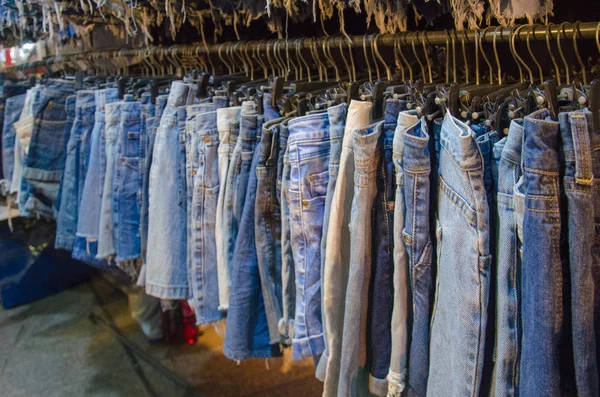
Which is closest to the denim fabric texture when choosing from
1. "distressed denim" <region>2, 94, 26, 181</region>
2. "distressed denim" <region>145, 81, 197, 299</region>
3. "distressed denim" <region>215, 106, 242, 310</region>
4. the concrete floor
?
"distressed denim" <region>215, 106, 242, 310</region>

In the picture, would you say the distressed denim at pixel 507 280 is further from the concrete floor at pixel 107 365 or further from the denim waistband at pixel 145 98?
the concrete floor at pixel 107 365

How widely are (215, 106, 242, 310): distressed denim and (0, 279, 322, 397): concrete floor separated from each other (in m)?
0.96

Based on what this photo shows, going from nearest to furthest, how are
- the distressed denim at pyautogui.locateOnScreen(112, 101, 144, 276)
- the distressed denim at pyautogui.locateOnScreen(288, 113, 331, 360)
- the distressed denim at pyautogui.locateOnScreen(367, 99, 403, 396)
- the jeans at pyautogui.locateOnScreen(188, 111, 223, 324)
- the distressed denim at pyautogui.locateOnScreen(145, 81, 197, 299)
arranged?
the distressed denim at pyautogui.locateOnScreen(367, 99, 403, 396) < the distressed denim at pyautogui.locateOnScreen(288, 113, 331, 360) < the jeans at pyautogui.locateOnScreen(188, 111, 223, 324) < the distressed denim at pyautogui.locateOnScreen(145, 81, 197, 299) < the distressed denim at pyautogui.locateOnScreen(112, 101, 144, 276)

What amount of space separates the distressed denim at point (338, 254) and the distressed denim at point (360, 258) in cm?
4

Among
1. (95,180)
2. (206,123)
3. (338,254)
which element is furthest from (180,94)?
(338,254)

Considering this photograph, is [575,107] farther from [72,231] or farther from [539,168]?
[72,231]

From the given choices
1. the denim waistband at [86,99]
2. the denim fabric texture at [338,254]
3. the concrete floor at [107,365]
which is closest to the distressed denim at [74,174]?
the denim waistband at [86,99]

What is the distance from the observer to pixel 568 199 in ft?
2.13

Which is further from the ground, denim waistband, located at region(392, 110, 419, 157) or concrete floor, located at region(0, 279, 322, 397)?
denim waistband, located at region(392, 110, 419, 157)

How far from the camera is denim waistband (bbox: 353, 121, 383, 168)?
865mm

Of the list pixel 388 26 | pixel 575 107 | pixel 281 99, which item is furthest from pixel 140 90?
pixel 575 107

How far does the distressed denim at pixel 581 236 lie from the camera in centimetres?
64

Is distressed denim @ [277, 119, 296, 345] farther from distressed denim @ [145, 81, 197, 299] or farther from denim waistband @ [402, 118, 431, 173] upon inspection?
distressed denim @ [145, 81, 197, 299]

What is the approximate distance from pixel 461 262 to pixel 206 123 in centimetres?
75
